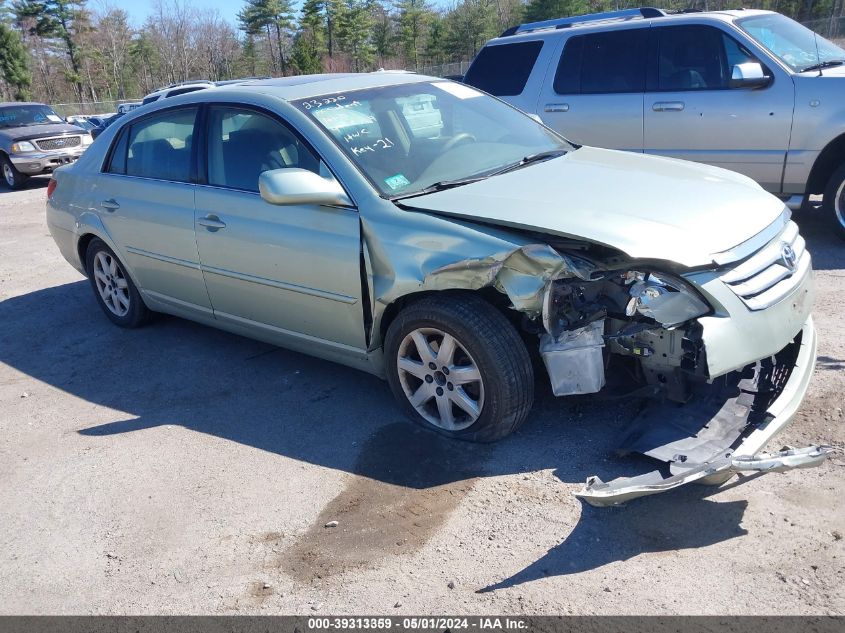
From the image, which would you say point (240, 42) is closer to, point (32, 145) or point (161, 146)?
point (32, 145)

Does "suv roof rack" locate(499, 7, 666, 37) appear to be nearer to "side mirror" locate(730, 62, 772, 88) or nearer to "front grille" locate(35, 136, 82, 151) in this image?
"side mirror" locate(730, 62, 772, 88)

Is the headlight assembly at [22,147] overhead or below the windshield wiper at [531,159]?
below

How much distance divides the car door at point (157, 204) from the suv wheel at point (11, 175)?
38.7ft

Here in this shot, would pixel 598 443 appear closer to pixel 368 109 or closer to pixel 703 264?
pixel 703 264

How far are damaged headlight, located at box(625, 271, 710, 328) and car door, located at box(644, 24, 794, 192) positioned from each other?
163 inches

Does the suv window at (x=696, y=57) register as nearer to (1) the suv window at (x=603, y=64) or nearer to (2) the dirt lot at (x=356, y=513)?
(1) the suv window at (x=603, y=64)

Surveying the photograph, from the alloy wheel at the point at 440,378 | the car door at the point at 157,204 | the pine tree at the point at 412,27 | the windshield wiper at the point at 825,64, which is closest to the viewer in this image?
the alloy wheel at the point at 440,378

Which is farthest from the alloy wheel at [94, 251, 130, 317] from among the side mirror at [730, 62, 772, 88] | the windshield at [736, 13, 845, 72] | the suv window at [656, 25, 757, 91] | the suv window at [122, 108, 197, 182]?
the windshield at [736, 13, 845, 72]

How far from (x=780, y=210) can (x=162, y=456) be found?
3.56m

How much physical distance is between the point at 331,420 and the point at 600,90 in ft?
15.9

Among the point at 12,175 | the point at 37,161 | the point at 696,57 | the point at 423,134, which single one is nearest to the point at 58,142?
the point at 37,161

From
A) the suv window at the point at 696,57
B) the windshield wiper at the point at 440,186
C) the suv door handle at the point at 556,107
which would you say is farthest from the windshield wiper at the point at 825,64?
the windshield wiper at the point at 440,186

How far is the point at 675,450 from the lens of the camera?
3.33m

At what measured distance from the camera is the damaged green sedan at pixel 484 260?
3293 millimetres
